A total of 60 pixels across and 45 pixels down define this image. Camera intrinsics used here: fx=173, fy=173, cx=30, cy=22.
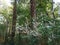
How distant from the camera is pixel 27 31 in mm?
7371

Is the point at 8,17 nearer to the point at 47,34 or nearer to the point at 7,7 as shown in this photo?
the point at 7,7

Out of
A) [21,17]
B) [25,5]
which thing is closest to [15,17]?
[21,17]

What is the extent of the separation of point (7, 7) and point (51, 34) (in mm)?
5282

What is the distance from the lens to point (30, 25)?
7.63 m

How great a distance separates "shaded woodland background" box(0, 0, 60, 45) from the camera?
6.90 meters

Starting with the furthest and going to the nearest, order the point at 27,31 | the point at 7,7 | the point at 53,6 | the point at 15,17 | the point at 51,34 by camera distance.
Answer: the point at 7,7, the point at 53,6, the point at 15,17, the point at 27,31, the point at 51,34

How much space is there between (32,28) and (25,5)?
300 cm

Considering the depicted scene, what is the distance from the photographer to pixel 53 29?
6918 mm

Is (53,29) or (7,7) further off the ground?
(7,7)

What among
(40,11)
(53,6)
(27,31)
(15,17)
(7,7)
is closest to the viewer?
(27,31)

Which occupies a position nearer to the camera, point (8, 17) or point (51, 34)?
point (51, 34)

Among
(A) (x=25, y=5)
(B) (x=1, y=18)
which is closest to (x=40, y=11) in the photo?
(A) (x=25, y=5)

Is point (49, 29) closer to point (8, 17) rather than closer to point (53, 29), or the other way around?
point (53, 29)

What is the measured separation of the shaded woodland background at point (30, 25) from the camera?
22.6ft
